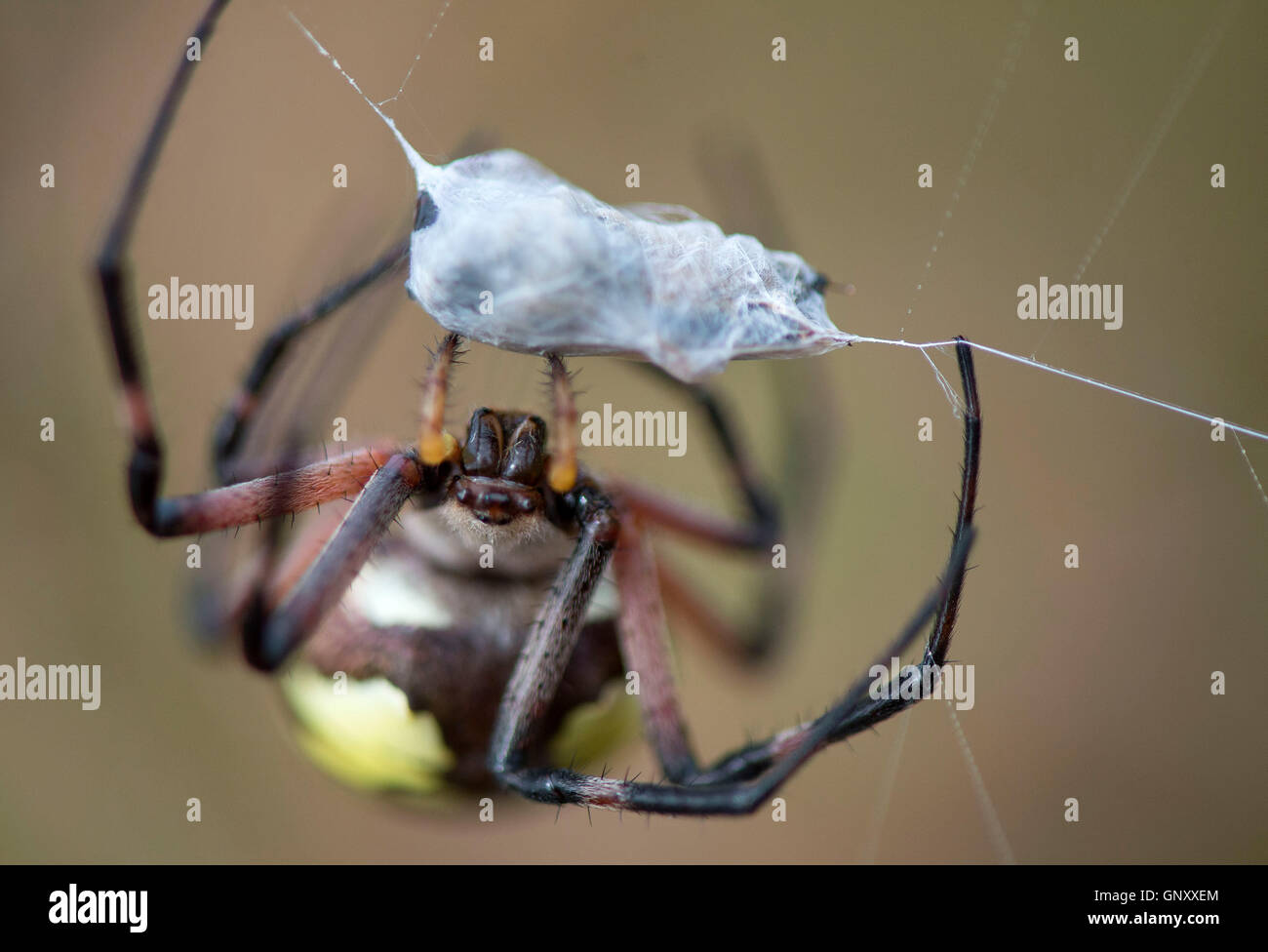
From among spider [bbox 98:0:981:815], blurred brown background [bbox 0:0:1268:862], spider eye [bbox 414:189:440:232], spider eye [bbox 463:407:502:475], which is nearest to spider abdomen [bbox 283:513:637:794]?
spider [bbox 98:0:981:815]

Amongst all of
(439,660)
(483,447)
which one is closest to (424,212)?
(483,447)

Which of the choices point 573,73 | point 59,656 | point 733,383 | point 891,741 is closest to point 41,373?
point 59,656

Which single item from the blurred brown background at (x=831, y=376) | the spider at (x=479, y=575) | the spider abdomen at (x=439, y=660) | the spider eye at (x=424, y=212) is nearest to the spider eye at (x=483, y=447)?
the spider at (x=479, y=575)

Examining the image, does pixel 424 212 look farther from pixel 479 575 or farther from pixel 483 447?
pixel 479 575

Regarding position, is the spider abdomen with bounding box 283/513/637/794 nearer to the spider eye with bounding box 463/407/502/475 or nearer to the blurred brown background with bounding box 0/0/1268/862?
the spider eye with bounding box 463/407/502/475

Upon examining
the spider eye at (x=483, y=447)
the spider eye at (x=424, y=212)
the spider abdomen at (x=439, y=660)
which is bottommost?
the spider abdomen at (x=439, y=660)

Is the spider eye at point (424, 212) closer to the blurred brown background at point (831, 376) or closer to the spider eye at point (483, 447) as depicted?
the spider eye at point (483, 447)
